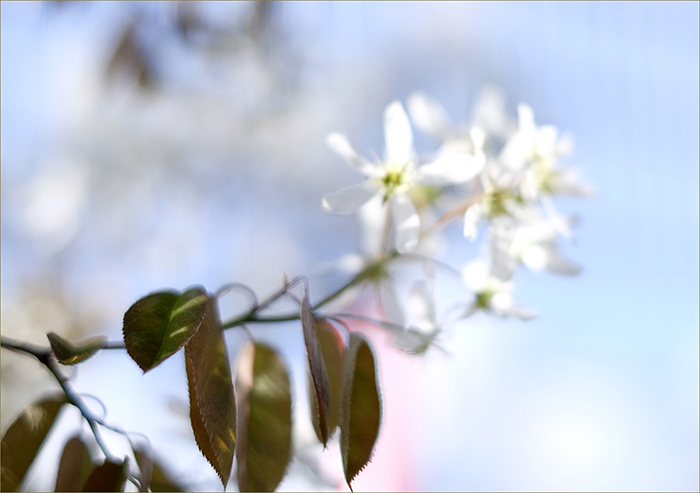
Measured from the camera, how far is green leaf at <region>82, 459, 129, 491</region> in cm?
31

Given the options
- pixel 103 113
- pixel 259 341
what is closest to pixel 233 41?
pixel 103 113

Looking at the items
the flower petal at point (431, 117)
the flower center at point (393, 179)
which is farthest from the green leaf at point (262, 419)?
the flower petal at point (431, 117)

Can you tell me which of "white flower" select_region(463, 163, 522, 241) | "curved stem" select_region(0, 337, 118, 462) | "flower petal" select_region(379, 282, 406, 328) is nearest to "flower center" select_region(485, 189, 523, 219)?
"white flower" select_region(463, 163, 522, 241)

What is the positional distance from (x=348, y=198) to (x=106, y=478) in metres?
0.23

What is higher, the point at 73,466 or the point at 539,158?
the point at 539,158

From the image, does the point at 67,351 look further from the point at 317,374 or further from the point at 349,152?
the point at 349,152

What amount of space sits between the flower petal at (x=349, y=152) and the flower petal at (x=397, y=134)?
0.06ft

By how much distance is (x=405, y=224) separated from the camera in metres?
0.42

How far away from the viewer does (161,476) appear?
1.42 ft

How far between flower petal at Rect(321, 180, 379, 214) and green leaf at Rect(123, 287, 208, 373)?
122mm

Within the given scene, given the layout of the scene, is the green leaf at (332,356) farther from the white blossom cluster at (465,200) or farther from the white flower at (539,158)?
the white flower at (539,158)

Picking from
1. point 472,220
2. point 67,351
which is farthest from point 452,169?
point 67,351

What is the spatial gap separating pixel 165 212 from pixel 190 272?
214 mm

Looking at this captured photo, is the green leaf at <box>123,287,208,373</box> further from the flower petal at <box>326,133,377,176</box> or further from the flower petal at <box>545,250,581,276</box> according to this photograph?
the flower petal at <box>545,250,581,276</box>
